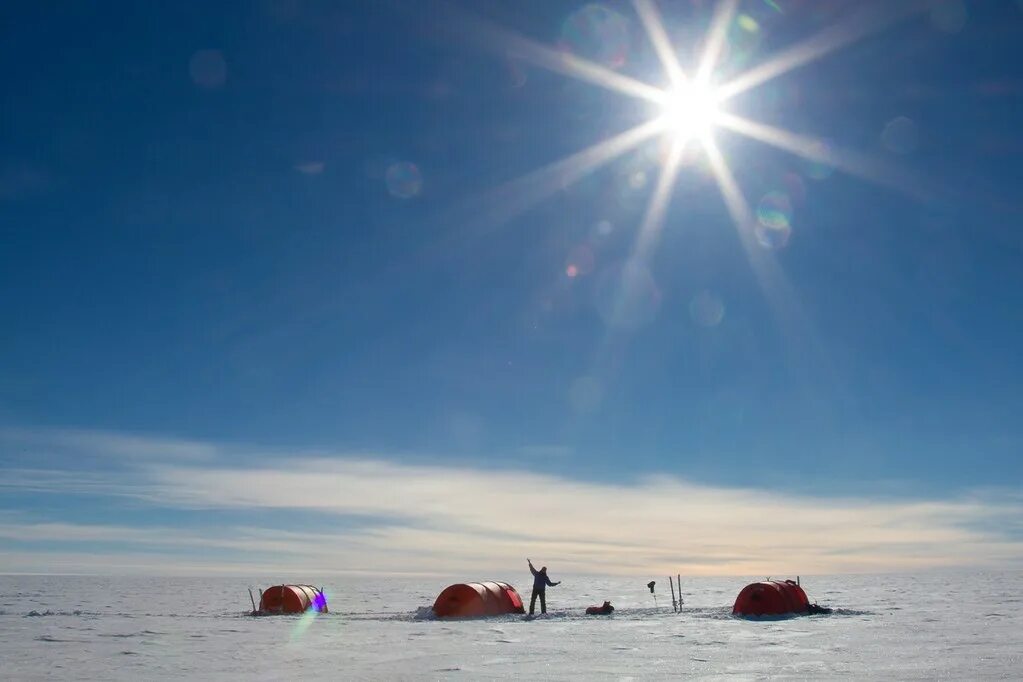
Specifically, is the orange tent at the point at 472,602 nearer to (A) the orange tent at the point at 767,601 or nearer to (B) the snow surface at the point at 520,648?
(B) the snow surface at the point at 520,648

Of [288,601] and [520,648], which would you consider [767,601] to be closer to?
[520,648]

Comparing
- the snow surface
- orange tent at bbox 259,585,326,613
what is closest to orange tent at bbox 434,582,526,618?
the snow surface

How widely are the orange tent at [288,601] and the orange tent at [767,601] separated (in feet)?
61.8

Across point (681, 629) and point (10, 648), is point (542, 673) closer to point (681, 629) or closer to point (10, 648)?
point (681, 629)

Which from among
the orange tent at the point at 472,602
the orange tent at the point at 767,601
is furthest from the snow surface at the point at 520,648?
the orange tent at the point at 472,602

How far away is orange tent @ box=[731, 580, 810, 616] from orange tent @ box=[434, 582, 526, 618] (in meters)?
9.48

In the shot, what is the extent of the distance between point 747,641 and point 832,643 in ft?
7.35

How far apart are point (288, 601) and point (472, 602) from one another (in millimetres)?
9290

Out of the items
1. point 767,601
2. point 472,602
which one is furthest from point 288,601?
point 767,601

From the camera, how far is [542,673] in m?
17.9

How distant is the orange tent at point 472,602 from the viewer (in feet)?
114

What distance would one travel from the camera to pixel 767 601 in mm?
34938

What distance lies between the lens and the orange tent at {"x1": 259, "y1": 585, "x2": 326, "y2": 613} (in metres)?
38.5

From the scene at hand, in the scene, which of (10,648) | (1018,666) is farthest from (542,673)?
(10,648)
